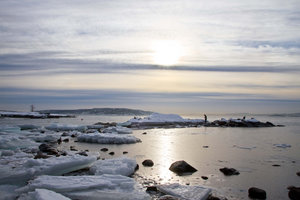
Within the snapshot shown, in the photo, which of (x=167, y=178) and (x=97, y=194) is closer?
(x=97, y=194)

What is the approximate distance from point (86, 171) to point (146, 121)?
26.8 metres

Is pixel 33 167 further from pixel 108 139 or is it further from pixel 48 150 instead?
pixel 108 139

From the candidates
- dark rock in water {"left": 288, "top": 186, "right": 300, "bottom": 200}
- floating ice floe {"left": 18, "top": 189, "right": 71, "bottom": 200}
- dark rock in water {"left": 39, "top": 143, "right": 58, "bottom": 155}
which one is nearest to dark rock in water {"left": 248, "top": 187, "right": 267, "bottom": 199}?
dark rock in water {"left": 288, "top": 186, "right": 300, "bottom": 200}

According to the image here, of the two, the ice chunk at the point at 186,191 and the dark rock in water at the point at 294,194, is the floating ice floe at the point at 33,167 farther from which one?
the dark rock in water at the point at 294,194

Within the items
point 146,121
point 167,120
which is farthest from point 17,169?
point 167,120

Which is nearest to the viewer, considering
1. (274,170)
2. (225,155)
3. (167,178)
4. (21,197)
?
(21,197)

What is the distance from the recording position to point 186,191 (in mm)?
5734

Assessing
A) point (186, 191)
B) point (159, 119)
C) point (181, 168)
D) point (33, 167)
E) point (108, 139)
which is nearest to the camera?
point (186, 191)

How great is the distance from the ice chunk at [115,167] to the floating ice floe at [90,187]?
1.09m

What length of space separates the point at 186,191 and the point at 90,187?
2014mm

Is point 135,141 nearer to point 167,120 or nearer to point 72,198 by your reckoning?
point 72,198

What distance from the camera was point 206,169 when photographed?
8.47 m

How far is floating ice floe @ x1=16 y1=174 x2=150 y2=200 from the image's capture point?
17.0 feet

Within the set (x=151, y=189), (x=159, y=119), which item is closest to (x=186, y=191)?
(x=151, y=189)
